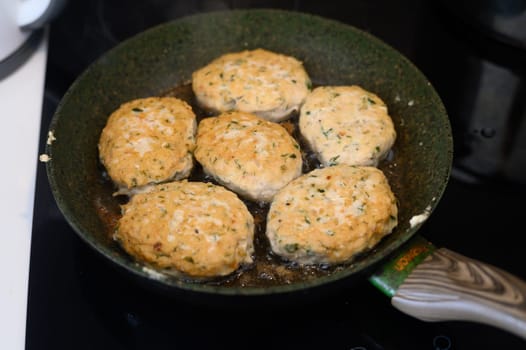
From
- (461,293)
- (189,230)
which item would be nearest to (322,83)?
(189,230)

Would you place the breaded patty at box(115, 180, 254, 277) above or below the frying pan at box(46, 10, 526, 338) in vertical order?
below

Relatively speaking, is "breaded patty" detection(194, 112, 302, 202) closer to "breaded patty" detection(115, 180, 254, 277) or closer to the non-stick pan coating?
"breaded patty" detection(115, 180, 254, 277)

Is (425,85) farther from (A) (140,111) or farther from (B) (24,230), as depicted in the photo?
(B) (24,230)

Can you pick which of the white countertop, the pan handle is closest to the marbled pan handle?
the pan handle

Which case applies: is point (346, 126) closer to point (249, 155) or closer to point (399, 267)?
point (249, 155)

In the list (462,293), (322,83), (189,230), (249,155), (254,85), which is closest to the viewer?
(462,293)

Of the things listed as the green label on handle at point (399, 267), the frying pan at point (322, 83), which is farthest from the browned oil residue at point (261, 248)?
the green label on handle at point (399, 267)
